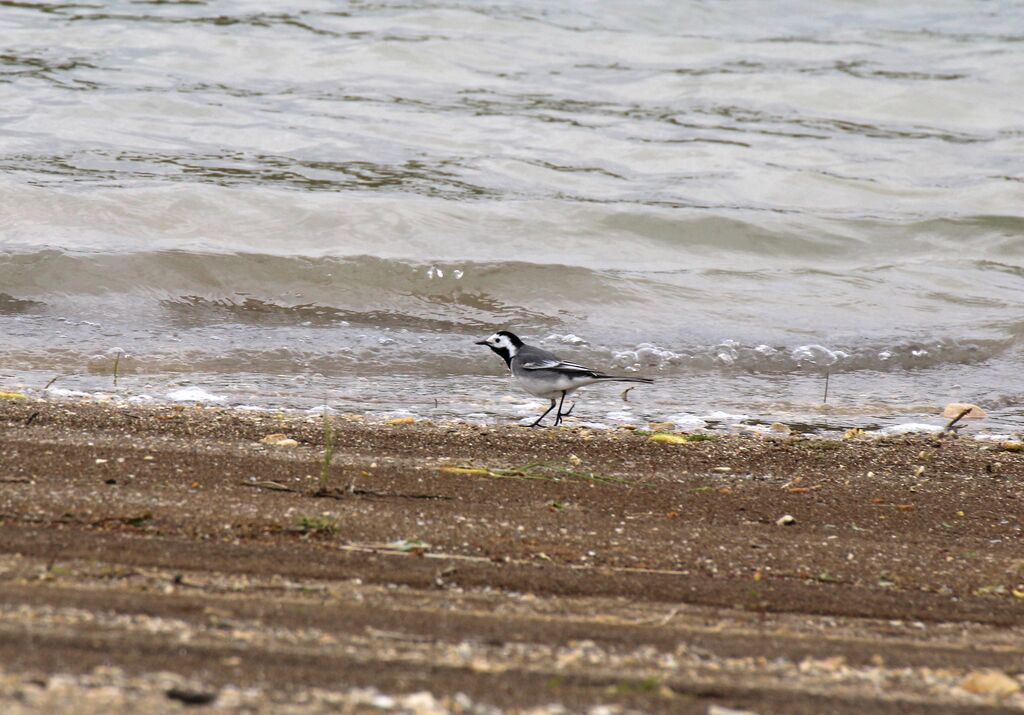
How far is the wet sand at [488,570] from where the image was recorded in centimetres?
296

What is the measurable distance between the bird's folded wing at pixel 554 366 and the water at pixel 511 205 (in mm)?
592

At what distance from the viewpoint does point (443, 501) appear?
4.98 metres

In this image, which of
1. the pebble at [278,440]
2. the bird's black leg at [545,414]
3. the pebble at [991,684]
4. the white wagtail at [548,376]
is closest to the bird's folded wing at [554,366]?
the white wagtail at [548,376]

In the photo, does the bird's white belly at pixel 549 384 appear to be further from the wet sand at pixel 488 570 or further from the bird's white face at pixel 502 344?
the wet sand at pixel 488 570

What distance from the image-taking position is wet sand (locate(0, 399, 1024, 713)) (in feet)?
9.70

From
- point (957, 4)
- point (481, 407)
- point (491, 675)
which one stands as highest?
point (957, 4)

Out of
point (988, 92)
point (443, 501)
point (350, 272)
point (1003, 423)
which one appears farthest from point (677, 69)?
point (443, 501)

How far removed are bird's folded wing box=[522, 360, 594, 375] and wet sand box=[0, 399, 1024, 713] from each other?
84 centimetres

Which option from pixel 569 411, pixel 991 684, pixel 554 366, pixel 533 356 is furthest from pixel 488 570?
pixel 569 411

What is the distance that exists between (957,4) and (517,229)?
13331 millimetres

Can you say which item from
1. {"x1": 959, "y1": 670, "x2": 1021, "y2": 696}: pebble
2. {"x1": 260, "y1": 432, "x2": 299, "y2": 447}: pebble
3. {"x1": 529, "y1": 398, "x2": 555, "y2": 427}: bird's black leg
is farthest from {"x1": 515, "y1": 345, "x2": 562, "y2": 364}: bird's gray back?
{"x1": 959, "y1": 670, "x2": 1021, "y2": 696}: pebble

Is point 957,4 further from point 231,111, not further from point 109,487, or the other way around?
point 109,487

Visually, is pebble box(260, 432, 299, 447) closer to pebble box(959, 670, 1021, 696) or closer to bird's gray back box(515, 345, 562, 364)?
bird's gray back box(515, 345, 562, 364)

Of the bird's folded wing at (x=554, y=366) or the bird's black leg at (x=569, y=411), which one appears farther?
the bird's black leg at (x=569, y=411)
